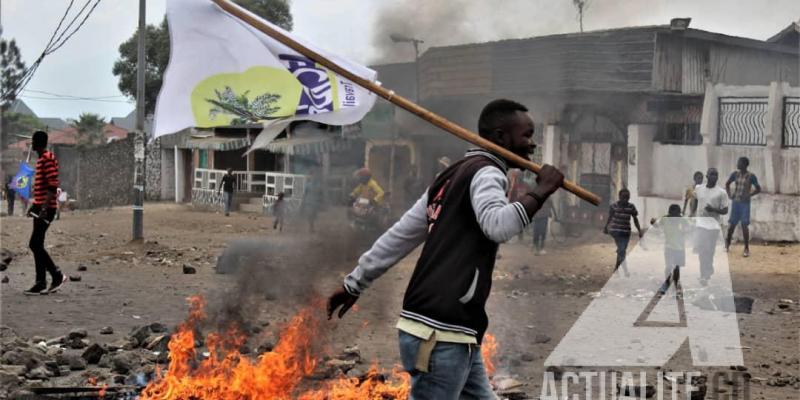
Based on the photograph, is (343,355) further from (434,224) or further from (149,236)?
(149,236)

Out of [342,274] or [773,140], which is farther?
[773,140]

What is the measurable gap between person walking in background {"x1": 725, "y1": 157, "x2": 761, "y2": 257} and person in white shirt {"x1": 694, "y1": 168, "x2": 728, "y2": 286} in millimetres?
2432

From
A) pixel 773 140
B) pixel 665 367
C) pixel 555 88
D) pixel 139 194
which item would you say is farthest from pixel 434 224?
pixel 555 88

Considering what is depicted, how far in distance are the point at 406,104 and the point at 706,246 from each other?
8.15m

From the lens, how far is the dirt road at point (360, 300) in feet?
24.6

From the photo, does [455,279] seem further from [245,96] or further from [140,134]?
[140,134]

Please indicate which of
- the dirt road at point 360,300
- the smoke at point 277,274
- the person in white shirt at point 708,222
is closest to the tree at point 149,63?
the dirt road at point 360,300

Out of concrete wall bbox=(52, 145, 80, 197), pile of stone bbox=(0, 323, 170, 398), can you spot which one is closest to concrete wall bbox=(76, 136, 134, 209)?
concrete wall bbox=(52, 145, 80, 197)

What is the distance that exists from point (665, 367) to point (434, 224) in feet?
13.4

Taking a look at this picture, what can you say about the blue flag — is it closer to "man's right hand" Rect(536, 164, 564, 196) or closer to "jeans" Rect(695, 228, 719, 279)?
"jeans" Rect(695, 228, 719, 279)

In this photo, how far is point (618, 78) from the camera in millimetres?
18750

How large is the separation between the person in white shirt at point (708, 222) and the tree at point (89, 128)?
38.2 metres

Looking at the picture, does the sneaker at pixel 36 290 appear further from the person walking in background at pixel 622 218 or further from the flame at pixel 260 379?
the person walking in background at pixel 622 218

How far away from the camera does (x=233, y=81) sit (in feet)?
16.7
